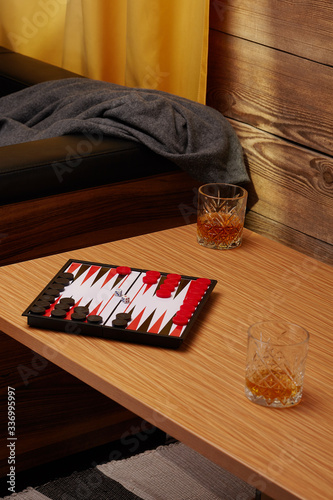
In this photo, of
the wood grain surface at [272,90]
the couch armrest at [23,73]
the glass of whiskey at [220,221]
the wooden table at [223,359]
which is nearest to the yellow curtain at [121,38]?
the wood grain surface at [272,90]

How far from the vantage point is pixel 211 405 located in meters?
0.93

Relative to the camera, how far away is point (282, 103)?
1.77 meters

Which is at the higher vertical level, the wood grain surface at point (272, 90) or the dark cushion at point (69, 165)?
the wood grain surface at point (272, 90)

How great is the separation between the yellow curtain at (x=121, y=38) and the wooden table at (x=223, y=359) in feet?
2.64

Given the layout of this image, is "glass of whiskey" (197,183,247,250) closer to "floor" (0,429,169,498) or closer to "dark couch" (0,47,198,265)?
"dark couch" (0,47,198,265)

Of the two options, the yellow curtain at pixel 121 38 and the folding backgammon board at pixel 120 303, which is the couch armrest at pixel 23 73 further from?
the folding backgammon board at pixel 120 303

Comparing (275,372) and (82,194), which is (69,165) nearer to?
(82,194)

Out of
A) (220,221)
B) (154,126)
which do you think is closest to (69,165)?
(154,126)

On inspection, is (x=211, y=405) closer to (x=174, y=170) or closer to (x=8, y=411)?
(x=8, y=411)

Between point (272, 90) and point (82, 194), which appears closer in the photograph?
point (82, 194)

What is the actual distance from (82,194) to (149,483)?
2.28ft

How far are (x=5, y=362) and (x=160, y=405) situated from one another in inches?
27.5

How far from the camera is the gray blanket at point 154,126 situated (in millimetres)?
1763

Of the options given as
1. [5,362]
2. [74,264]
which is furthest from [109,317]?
[5,362]
